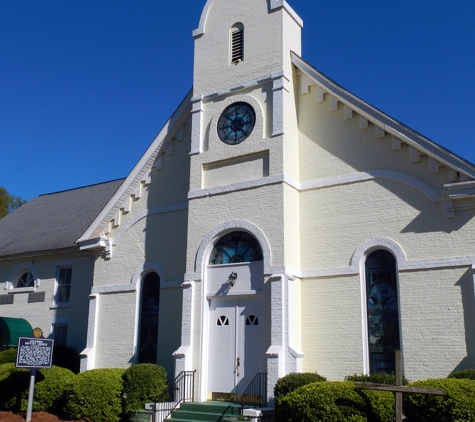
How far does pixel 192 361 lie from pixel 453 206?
26.6ft

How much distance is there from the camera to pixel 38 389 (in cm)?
1662

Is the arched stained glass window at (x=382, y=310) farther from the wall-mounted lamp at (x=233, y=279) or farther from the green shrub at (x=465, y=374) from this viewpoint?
the wall-mounted lamp at (x=233, y=279)

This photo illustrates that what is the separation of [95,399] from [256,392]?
14.2 feet

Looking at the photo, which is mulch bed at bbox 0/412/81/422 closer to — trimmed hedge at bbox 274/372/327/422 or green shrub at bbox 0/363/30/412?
green shrub at bbox 0/363/30/412

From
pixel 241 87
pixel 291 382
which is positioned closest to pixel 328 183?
pixel 241 87

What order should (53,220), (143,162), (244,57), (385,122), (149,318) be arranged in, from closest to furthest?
Answer: (385,122) < (244,57) < (149,318) < (143,162) < (53,220)

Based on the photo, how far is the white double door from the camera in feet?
51.5

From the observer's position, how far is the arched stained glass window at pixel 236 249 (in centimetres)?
1645

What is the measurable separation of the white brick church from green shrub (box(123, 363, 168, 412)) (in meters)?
0.84

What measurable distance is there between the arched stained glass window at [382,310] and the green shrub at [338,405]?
2.56 m

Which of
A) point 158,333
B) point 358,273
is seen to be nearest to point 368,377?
point 358,273

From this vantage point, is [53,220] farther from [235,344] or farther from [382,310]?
[382,310]

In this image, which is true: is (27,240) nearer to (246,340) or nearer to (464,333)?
(246,340)

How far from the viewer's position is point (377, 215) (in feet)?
50.2
